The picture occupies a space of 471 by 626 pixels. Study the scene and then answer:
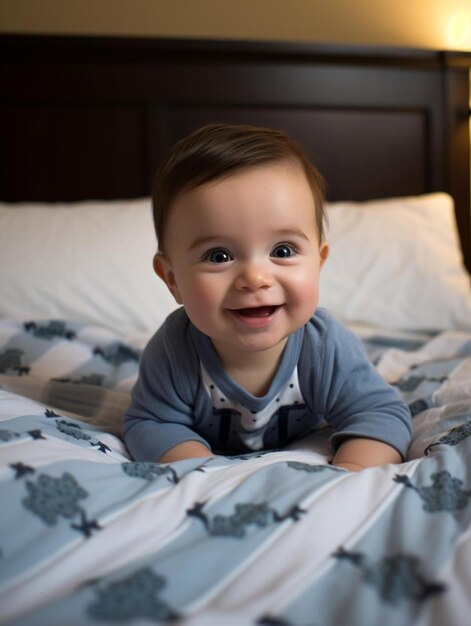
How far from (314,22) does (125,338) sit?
1403 mm

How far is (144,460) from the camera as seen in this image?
0.94 meters

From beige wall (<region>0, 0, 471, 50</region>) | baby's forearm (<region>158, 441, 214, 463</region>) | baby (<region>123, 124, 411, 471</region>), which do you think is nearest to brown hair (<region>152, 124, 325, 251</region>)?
baby (<region>123, 124, 411, 471</region>)

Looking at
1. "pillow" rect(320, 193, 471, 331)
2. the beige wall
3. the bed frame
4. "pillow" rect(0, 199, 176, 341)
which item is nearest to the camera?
"pillow" rect(0, 199, 176, 341)

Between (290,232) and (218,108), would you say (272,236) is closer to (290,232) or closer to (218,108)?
Result: (290,232)

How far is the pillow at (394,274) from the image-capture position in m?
1.81

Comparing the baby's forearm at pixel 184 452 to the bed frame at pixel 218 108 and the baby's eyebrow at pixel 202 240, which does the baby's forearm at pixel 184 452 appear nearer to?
the baby's eyebrow at pixel 202 240

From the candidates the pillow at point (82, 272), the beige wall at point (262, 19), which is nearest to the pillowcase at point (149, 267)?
the pillow at point (82, 272)

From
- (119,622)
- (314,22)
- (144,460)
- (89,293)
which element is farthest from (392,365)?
(314,22)

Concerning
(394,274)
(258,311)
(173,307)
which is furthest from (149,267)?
(258,311)

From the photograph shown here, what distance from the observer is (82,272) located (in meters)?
1.68

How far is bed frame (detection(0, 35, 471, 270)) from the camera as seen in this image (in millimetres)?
2104

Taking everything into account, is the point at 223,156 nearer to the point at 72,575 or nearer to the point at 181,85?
the point at 72,575

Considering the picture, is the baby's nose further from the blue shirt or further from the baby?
the blue shirt

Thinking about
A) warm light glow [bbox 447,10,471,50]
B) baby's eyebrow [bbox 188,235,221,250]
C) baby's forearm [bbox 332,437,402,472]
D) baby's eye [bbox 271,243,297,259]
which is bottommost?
baby's forearm [bbox 332,437,402,472]
